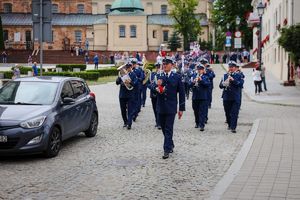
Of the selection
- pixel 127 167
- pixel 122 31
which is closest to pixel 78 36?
pixel 122 31

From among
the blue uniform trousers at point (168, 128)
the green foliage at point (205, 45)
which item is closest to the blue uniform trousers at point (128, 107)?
the blue uniform trousers at point (168, 128)

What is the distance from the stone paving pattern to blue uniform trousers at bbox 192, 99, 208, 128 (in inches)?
62.3

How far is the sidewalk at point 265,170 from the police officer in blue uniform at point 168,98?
1452mm

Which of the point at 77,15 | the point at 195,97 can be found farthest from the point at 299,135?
the point at 77,15

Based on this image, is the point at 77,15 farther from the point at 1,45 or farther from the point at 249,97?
the point at 249,97

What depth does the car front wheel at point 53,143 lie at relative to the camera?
1091 cm

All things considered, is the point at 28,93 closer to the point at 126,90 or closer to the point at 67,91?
the point at 67,91

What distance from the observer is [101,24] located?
264ft

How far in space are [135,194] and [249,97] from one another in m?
20.9

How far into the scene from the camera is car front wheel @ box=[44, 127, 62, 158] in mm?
10906

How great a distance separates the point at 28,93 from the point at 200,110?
525 centimetres

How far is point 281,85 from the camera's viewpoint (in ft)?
118

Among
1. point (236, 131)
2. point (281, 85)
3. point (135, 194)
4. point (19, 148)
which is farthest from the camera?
point (281, 85)

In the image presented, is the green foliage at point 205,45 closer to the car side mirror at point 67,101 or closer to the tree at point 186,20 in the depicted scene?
the tree at point 186,20
